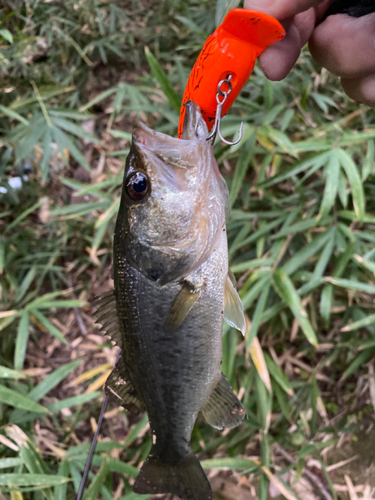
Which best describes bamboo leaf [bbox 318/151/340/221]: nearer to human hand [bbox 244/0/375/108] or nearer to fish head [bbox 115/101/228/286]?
human hand [bbox 244/0/375/108]

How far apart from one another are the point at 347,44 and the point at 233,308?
1.08 m

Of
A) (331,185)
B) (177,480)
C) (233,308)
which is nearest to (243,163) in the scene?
(331,185)

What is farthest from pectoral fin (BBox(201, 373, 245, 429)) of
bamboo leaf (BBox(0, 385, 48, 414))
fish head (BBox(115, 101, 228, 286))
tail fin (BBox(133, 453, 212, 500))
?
bamboo leaf (BBox(0, 385, 48, 414))

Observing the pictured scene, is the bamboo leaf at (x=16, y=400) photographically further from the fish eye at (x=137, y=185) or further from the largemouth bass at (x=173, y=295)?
the fish eye at (x=137, y=185)

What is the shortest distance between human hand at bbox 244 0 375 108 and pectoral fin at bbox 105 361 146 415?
123cm

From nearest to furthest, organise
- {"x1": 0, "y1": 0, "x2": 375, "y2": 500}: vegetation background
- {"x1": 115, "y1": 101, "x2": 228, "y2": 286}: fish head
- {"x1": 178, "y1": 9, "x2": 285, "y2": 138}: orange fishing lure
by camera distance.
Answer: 1. {"x1": 178, "y1": 9, "x2": 285, "y2": 138}: orange fishing lure
2. {"x1": 115, "y1": 101, "x2": 228, "y2": 286}: fish head
3. {"x1": 0, "y1": 0, "x2": 375, "y2": 500}: vegetation background

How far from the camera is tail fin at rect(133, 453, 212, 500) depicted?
1.19 metres

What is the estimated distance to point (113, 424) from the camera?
2.47m

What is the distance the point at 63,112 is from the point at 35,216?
1.07m

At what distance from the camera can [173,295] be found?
1.05 metres

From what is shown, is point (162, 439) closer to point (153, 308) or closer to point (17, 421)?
point (153, 308)

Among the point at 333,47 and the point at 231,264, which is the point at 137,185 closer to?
the point at 333,47

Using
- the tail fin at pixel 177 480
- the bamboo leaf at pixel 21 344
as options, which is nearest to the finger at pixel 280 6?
the tail fin at pixel 177 480

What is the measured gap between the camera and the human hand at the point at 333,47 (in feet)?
3.67
